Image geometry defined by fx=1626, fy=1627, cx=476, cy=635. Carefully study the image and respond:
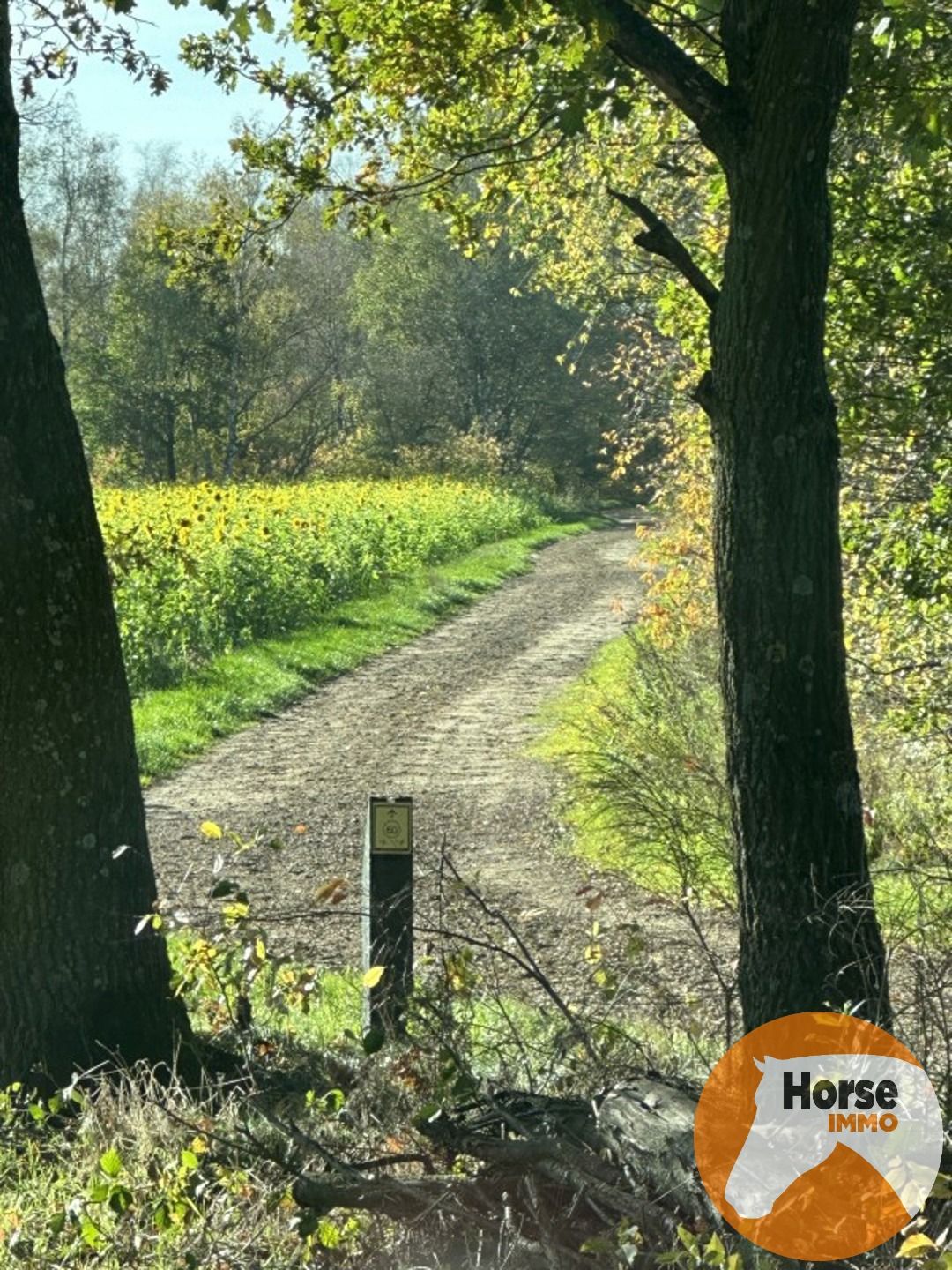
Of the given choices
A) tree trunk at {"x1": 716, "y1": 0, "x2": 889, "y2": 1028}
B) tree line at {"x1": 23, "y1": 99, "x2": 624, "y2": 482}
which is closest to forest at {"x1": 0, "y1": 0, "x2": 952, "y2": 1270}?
tree trunk at {"x1": 716, "y1": 0, "x2": 889, "y2": 1028}

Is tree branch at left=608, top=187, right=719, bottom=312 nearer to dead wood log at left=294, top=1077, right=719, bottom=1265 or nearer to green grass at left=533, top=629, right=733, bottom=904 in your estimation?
dead wood log at left=294, top=1077, right=719, bottom=1265

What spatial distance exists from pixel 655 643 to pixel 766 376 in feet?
35.8

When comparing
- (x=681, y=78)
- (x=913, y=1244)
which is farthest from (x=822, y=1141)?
(x=681, y=78)

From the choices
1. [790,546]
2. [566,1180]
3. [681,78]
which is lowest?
[566,1180]

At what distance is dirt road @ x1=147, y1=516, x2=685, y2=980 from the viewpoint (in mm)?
8688

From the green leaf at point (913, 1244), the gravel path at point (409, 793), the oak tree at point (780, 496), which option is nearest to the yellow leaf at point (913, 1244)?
the green leaf at point (913, 1244)

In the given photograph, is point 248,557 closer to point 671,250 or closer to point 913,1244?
point 671,250

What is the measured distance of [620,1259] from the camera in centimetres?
358

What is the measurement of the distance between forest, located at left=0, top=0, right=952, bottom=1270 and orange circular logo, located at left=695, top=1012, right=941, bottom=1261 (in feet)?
0.04

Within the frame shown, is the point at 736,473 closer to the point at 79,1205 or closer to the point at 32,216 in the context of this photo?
the point at 79,1205

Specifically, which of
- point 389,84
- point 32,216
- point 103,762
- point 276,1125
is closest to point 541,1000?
point 103,762

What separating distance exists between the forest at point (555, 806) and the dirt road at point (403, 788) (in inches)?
2.5

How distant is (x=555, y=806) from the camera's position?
435 inches

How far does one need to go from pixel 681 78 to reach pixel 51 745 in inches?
105
